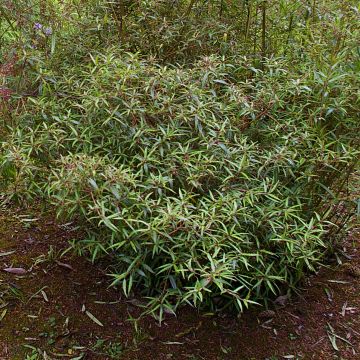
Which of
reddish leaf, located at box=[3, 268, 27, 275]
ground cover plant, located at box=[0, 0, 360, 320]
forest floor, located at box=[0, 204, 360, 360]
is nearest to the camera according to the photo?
ground cover plant, located at box=[0, 0, 360, 320]

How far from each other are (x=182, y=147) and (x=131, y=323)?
2.77 feet

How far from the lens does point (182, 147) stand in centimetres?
216

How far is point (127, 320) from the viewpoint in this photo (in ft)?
7.82

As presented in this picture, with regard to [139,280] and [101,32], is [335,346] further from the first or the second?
[101,32]

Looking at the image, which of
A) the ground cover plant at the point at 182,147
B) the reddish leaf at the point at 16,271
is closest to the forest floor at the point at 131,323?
the reddish leaf at the point at 16,271

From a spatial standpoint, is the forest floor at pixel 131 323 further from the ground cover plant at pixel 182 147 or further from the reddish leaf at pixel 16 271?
the ground cover plant at pixel 182 147

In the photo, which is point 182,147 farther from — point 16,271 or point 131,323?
point 16,271

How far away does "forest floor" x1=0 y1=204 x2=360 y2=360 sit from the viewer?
2.29 metres

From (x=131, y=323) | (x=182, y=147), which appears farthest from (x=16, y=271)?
(x=182, y=147)

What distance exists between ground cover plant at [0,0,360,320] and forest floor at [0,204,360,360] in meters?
0.13

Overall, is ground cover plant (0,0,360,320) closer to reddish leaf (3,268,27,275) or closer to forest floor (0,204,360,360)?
forest floor (0,204,360,360)

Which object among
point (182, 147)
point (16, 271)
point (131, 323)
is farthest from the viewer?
point (16, 271)

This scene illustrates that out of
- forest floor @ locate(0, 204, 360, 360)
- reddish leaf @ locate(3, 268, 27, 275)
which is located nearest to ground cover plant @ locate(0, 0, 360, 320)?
forest floor @ locate(0, 204, 360, 360)

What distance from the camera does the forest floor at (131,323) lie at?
2.29 m
